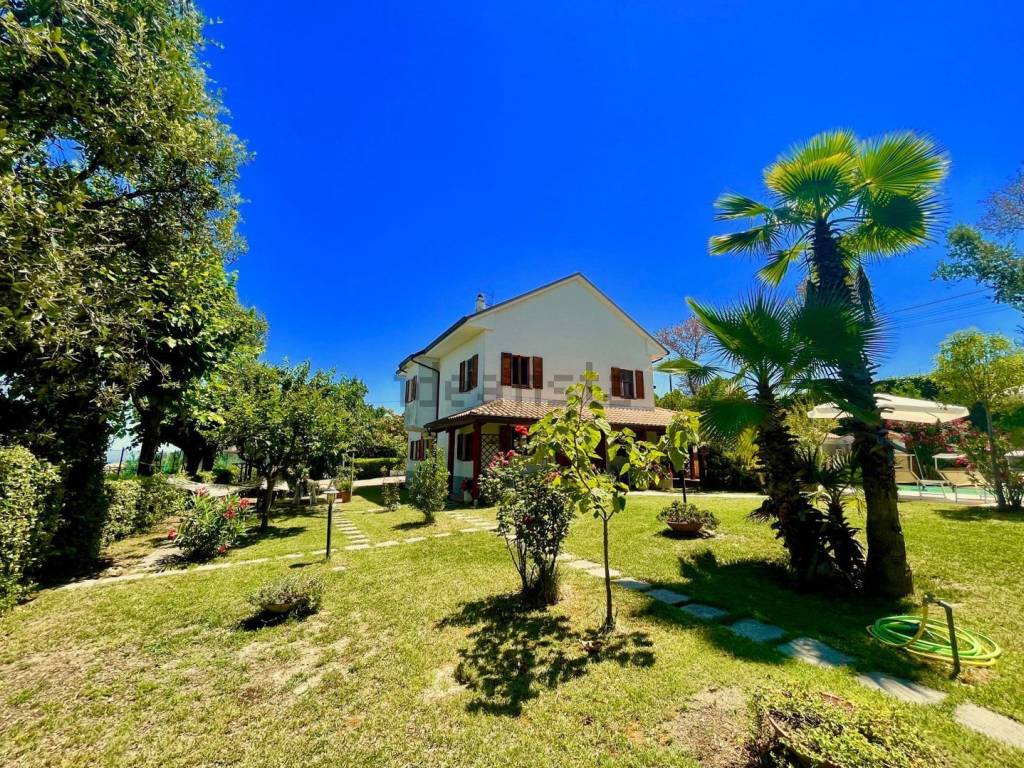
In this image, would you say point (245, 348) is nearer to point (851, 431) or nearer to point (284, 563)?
point (284, 563)

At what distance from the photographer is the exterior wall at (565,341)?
54.7 ft

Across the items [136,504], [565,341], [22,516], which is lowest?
[136,504]

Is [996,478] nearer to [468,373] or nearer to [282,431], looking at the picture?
[468,373]

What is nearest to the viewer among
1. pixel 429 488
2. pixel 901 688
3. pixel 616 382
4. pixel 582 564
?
pixel 901 688

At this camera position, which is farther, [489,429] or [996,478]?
[489,429]

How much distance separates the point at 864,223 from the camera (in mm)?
6246

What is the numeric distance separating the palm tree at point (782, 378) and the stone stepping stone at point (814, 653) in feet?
6.26

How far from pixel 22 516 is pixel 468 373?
13.4m

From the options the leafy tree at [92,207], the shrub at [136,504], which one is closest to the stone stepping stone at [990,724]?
the leafy tree at [92,207]

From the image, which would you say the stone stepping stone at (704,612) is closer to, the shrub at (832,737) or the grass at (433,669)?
the grass at (433,669)

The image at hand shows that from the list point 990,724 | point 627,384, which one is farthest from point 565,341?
point 990,724

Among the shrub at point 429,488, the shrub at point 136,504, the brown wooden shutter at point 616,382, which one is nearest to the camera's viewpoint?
the shrub at point 136,504

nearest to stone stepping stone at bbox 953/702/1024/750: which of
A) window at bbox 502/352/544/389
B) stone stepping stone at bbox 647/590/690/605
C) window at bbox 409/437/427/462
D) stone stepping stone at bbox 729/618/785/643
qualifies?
stone stepping stone at bbox 729/618/785/643

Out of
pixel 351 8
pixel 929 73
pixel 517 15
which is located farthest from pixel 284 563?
pixel 929 73
